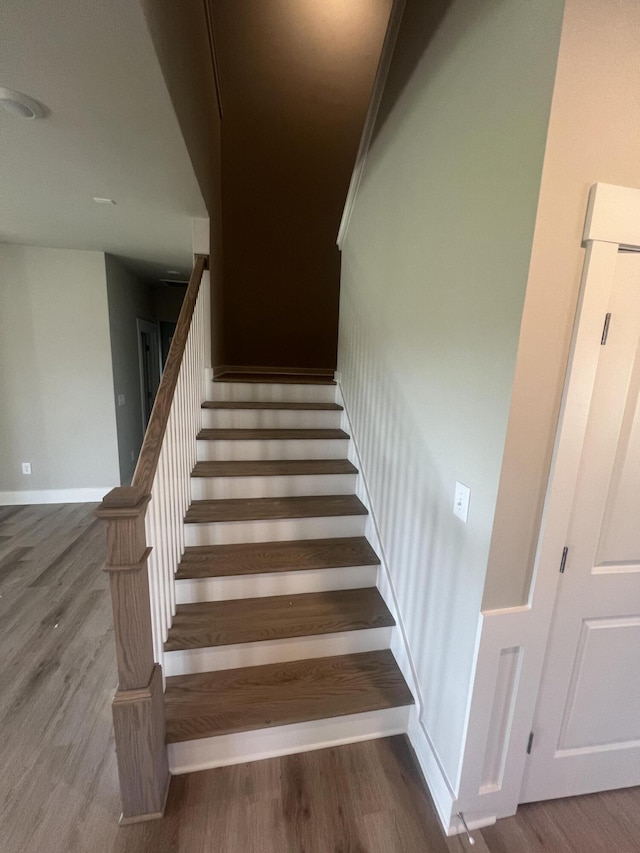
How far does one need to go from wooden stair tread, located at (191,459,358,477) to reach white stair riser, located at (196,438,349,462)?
43 mm

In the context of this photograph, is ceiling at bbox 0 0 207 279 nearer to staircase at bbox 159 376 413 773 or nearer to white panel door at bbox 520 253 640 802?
staircase at bbox 159 376 413 773

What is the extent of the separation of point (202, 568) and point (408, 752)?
1.20m

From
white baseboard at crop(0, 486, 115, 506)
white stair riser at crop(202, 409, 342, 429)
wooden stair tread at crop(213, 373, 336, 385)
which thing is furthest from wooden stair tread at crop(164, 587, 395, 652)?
white baseboard at crop(0, 486, 115, 506)

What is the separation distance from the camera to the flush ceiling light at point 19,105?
130 centimetres

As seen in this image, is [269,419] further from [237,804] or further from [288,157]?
[288,157]

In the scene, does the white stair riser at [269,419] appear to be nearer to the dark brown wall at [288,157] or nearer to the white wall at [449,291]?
the white wall at [449,291]

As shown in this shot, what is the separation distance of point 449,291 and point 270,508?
1.49 m

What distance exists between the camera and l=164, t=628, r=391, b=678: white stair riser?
1592mm

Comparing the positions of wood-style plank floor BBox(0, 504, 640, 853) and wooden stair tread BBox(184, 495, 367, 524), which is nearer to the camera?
wood-style plank floor BBox(0, 504, 640, 853)

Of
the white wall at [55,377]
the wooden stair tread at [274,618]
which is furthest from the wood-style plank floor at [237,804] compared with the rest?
the white wall at [55,377]

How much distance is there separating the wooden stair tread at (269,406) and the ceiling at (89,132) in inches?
51.4

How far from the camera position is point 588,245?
3.06 ft

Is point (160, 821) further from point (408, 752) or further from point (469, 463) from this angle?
point (469, 463)

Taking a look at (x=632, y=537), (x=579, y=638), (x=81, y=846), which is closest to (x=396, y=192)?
(x=632, y=537)
